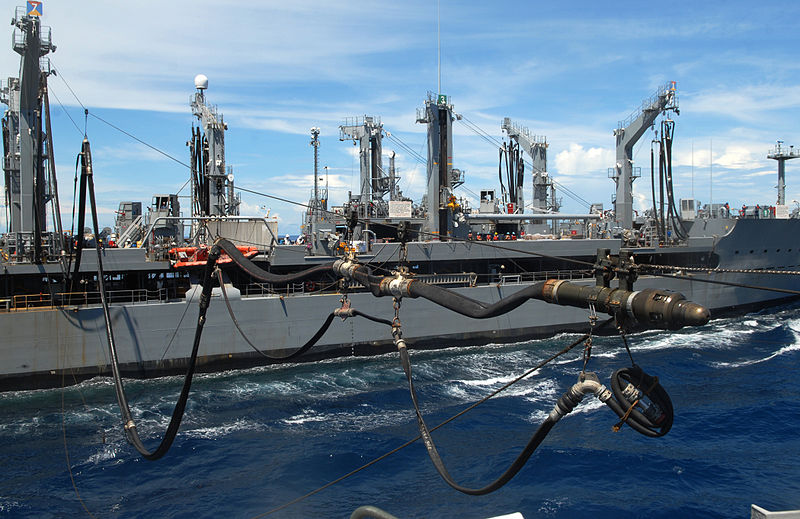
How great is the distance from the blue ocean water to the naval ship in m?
1.64

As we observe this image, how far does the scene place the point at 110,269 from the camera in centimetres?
2055

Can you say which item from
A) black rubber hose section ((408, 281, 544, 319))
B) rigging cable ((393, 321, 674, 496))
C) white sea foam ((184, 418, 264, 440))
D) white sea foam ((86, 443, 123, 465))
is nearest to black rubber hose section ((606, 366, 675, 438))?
rigging cable ((393, 321, 674, 496))

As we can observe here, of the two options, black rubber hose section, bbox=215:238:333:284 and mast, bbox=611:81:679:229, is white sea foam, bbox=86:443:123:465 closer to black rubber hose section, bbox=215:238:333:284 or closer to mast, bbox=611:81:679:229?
black rubber hose section, bbox=215:238:333:284

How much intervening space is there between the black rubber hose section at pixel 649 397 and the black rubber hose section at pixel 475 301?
1102mm

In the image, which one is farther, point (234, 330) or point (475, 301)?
point (234, 330)

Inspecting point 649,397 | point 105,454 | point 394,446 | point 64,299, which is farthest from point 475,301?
point 64,299

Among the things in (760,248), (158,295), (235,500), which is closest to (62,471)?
(235,500)

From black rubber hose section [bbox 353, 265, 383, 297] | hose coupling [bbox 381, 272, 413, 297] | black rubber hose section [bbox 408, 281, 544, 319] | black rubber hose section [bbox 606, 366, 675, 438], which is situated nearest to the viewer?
black rubber hose section [bbox 606, 366, 675, 438]

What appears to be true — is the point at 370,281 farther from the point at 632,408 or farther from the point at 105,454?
the point at 105,454

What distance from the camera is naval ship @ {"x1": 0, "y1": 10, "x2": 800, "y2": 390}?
19.2 meters

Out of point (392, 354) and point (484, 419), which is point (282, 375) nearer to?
point (392, 354)

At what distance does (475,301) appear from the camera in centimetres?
532

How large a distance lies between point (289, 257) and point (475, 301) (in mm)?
19537

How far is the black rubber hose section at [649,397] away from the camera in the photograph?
4.92 meters
